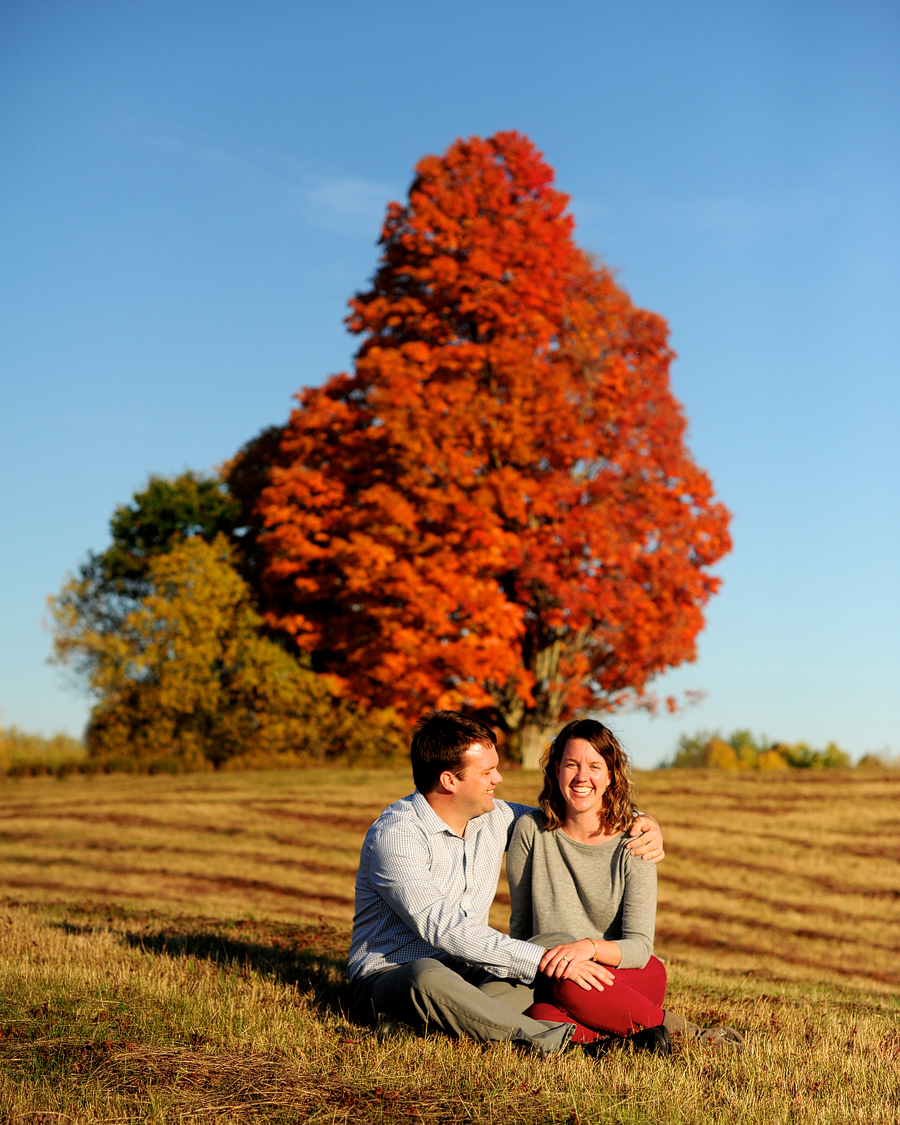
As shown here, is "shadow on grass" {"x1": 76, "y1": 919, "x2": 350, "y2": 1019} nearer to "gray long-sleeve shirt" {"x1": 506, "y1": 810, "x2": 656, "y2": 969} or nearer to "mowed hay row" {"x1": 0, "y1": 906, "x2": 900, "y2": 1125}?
"mowed hay row" {"x1": 0, "y1": 906, "x2": 900, "y2": 1125}

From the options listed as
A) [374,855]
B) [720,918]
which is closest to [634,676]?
[720,918]

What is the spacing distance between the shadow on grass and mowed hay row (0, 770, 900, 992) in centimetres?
141

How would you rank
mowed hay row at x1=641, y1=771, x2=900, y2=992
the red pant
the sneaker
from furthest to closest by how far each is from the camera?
mowed hay row at x1=641, y1=771, x2=900, y2=992 < the red pant < the sneaker

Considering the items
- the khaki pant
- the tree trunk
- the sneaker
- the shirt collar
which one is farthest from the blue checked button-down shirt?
the tree trunk

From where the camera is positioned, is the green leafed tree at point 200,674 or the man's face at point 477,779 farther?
the green leafed tree at point 200,674

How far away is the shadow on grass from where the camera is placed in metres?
6.76

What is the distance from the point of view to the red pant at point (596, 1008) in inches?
205

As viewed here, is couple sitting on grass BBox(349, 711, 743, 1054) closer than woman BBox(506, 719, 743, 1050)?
Yes

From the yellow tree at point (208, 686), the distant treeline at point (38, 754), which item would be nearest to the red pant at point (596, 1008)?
the yellow tree at point (208, 686)

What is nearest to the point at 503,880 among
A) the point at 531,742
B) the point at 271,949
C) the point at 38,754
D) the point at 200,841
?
the point at 200,841

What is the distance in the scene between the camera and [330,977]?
699 centimetres

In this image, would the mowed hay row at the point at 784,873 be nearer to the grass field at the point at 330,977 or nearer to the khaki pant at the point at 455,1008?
the grass field at the point at 330,977

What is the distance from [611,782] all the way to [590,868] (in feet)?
1.59

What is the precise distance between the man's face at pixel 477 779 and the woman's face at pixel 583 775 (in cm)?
38
